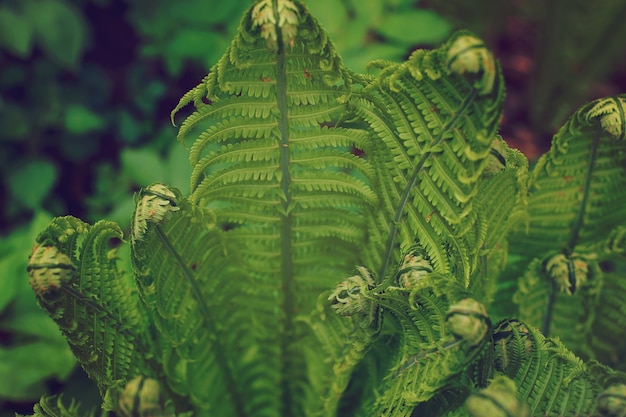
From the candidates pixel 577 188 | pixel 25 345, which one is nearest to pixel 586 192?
pixel 577 188

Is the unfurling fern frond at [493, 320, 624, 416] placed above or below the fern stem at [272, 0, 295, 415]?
below

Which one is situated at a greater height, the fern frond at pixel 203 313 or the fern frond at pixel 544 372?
the fern frond at pixel 203 313

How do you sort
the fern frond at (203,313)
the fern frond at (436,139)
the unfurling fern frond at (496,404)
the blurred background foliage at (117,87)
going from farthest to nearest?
the blurred background foliage at (117,87) → the fern frond at (203,313) → the fern frond at (436,139) → the unfurling fern frond at (496,404)

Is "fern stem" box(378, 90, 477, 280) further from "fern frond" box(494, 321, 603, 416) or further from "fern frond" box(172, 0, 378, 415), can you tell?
"fern frond" box(494, 321, 603, 416)

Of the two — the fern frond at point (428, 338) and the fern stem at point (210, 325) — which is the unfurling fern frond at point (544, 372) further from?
the fern stem at point (210, 325)

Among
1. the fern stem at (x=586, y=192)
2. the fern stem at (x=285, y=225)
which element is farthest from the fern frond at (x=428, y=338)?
the fern stem at (x=586, y=192)

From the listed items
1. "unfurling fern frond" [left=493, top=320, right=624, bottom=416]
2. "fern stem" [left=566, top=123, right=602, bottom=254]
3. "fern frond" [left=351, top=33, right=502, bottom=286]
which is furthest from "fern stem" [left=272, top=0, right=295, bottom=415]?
"fern stem" [left=566, top=123, right=602, bottom=254]

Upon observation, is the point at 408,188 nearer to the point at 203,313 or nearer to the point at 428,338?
the point at 428,338
